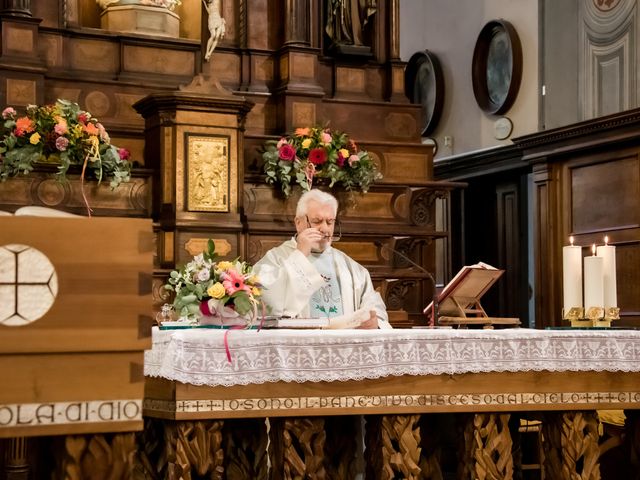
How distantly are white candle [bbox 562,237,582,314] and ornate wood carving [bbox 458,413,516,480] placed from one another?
0.87 metres

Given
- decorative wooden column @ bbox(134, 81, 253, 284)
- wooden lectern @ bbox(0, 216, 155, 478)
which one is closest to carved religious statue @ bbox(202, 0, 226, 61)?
decorative wooden column @ bbox(134, 81, 253, 284)

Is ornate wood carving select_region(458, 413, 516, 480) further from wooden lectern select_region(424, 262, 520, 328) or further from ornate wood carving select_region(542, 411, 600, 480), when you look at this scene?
wooden lectern select_region(424, 262, 520, 328)

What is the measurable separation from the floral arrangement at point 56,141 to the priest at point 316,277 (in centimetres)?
208

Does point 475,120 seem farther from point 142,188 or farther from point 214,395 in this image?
point 214,395

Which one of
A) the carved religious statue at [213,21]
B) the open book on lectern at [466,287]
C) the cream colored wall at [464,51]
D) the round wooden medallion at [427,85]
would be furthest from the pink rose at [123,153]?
the round wooden medallion at [427,85]

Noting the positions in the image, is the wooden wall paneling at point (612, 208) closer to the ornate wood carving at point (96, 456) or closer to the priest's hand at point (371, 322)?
the priest's hand at point (371, 322)

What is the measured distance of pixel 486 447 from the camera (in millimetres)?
5406

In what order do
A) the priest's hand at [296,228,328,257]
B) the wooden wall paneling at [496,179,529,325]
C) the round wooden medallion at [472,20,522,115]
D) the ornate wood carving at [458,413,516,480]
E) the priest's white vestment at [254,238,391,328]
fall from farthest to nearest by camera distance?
the wooden wall paneling at [496,179,529,325], the round wooden medallion at [472,20,522,115], the priest's hand at [296,228,328,257], the priest's white vestment at [254,238,391,328], the ornate wood carving at [458,413,516,480]

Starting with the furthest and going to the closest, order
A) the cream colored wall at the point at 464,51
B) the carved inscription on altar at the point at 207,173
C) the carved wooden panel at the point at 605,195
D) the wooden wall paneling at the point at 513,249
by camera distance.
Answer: the wooden wall paneling at the point at 513,249
the cream colored wall at the point at 464,51
the carved wooden panel at the point at 605,195
the carved inscription on altar at the point at 207,173

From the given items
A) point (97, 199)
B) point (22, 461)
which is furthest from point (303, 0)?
point (22, 461)

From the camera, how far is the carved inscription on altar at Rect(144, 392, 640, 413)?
4.92 metres

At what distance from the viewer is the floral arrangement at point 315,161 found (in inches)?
358

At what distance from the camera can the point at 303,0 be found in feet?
32.8

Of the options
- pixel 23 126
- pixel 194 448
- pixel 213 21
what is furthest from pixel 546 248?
pixel 194 448
